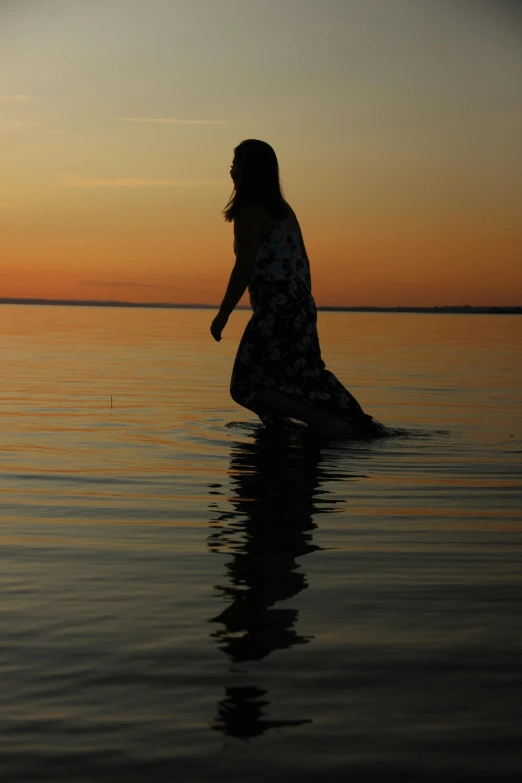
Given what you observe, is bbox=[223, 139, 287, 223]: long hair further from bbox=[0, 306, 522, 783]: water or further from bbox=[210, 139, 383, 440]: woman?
bbox=[0, 306, 522, 783]: water

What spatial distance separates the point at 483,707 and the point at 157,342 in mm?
28293

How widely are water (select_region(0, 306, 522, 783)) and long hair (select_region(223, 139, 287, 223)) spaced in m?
1.75

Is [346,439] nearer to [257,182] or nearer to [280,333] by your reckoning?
[280,333]

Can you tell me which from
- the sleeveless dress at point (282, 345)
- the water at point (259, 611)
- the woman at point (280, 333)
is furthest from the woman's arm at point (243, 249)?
the water at point (259, 611)

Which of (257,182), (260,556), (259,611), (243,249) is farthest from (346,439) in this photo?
(259,611)

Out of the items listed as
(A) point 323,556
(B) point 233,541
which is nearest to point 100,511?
(B) point 233,541

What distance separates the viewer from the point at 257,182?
27.9 feet

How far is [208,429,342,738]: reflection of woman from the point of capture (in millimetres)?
3057

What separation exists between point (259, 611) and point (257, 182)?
5113 millimetres

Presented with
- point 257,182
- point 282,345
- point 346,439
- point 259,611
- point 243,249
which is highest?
point 257,182

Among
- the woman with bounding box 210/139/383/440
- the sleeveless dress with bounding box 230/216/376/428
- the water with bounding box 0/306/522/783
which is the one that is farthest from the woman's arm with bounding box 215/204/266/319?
the water with bounding box 0/306/522/783

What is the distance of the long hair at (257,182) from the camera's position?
27.5ft

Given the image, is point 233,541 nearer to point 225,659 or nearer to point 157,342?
point 225,659

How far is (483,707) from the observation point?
302 cm
